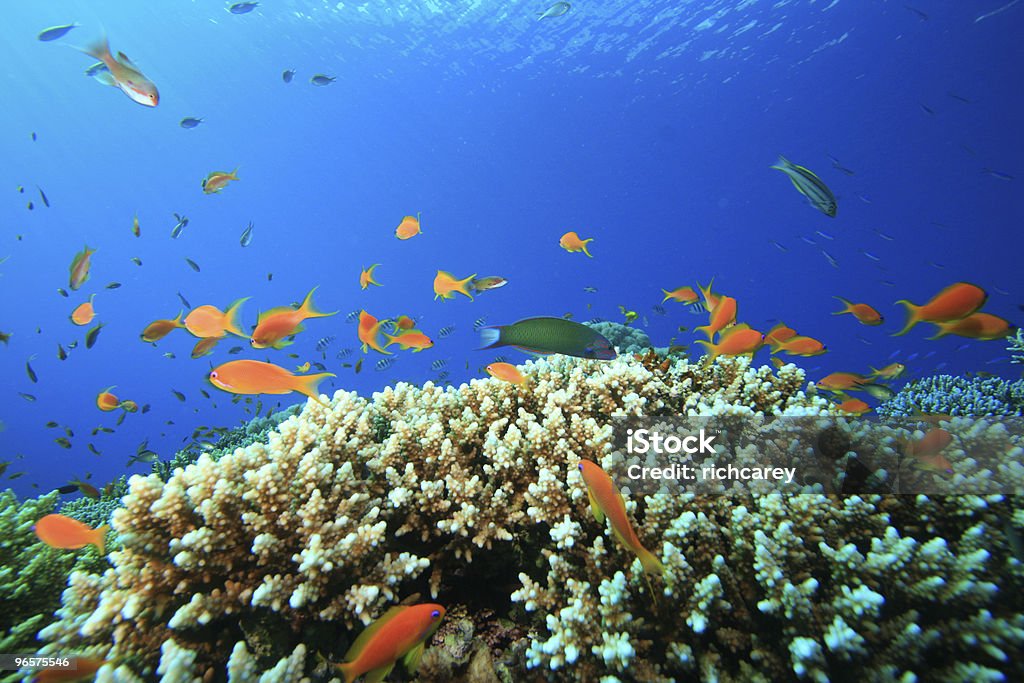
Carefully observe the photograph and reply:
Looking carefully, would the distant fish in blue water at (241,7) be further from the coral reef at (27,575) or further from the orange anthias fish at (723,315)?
the orange anthias fish at (723,315)

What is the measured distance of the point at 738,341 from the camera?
363cm

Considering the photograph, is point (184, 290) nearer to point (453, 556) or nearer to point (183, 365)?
point (183, 365)

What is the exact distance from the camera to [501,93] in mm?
48094

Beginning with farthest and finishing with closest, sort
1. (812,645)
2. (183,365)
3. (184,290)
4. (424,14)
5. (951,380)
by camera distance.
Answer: (183,365)
(184,290)
(424,14)
(951,380)
(812,645)

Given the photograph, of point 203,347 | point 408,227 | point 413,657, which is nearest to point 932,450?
point 413,657

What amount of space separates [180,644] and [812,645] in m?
2.74

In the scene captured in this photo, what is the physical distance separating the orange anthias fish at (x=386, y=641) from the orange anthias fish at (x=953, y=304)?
438 centimetres

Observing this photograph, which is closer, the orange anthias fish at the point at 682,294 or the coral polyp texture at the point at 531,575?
the coral polyp texture at the point at 531,575

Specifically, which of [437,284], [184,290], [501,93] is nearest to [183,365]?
[184,290]

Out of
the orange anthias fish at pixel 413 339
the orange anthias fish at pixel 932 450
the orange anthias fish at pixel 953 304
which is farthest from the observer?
the orange anthias fish at pixel 413 339

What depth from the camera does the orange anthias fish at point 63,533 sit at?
8.48ft

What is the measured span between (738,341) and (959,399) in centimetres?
598

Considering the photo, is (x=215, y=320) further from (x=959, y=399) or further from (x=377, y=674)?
(x=959, y=399)

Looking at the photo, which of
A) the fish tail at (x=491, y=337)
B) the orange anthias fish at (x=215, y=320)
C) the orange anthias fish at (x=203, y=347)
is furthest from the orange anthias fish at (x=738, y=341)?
the orange anthias fish at (x=203, y=347)
